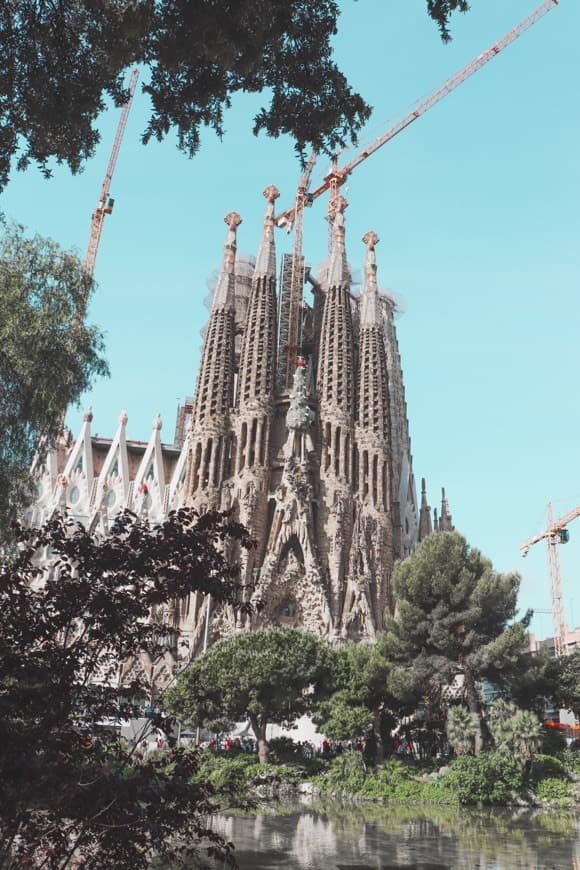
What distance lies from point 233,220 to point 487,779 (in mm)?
38719

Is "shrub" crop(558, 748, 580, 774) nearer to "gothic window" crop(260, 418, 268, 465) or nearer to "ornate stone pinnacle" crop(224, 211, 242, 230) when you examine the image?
"gothic window" crop(260, 418, 268, 465)

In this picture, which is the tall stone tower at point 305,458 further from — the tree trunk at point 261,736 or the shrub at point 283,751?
the tree trunk at point 261,736

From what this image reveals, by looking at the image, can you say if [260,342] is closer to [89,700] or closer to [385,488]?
[385,488]

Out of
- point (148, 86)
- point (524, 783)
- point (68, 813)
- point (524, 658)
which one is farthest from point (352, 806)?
point (148, 86)

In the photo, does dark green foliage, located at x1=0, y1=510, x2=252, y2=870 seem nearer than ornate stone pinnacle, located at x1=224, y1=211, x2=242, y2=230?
Yes

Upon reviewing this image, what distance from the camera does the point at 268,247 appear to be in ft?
153

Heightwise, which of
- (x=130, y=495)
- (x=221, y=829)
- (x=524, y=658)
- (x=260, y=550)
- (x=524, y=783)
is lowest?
(x=221, y=829)

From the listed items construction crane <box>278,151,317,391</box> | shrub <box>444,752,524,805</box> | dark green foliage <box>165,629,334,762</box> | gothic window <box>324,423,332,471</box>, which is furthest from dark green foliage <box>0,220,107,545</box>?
construction crane <box>278,151,317,391</box>

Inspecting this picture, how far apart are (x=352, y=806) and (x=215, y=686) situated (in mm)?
6431

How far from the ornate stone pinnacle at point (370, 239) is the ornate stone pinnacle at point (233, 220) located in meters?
8.43

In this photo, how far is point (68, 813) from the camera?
5430mm

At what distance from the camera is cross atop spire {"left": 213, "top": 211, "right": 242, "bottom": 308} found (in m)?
45.2

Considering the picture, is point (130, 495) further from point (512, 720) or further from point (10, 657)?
point (10, 657)

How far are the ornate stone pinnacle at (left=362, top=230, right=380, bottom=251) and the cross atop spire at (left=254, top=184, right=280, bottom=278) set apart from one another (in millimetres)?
6503
